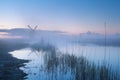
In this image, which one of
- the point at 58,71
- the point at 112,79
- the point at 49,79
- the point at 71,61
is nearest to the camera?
the point at 112,79

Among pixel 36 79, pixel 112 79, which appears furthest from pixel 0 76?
pixel 112 79

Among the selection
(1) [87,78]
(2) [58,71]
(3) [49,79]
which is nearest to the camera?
(1) [87,78]

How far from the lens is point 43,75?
3366 cm

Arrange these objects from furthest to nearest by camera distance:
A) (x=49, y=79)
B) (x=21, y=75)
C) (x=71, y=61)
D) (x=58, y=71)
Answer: (x=71, y=61) < (x=58, y=71) < (x=21, y=75) < (x=49, y=79)

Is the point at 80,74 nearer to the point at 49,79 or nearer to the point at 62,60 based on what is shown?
the point at 49,79

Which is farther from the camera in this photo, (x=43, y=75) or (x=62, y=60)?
(x=62, y=60)

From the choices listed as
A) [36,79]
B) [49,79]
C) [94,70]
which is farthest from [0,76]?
[94,70]

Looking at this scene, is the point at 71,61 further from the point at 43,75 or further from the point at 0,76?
the point at 0,76

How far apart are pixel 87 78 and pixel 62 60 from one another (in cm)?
1260

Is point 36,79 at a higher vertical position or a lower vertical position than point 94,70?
lower

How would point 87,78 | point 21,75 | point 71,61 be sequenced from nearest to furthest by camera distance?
point 87,78 < point 21,75 < point 71,61

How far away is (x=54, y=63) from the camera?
38.5 metres

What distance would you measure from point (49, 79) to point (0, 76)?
751 centimetres

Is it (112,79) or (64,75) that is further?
(64,75)
